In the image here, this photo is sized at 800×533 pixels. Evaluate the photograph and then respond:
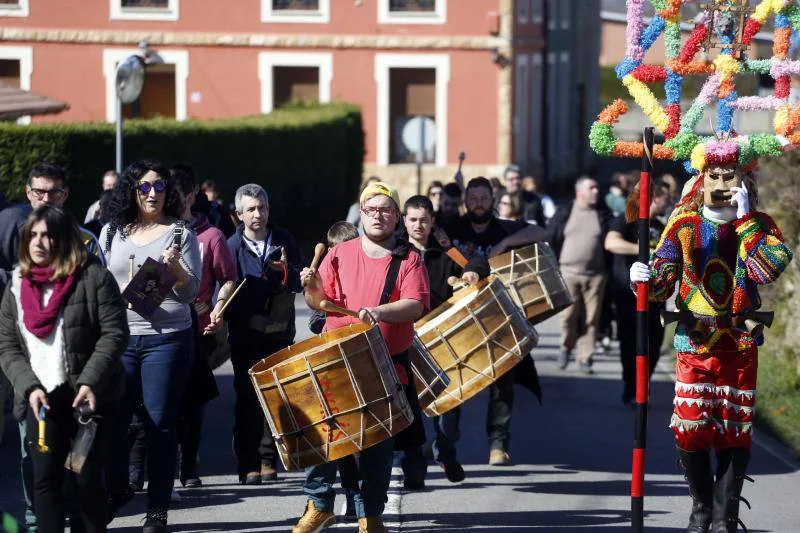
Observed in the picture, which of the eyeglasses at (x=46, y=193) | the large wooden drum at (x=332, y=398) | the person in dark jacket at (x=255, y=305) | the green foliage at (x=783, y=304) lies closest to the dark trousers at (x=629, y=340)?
the green foliage at (x=783, y=304)

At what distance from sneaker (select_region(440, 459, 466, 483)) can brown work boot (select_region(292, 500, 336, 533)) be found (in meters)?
1.69

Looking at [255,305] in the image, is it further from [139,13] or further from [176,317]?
[139,13]

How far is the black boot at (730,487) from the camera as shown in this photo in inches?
306

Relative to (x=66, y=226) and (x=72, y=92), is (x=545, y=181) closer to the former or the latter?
(x=72, y=92)

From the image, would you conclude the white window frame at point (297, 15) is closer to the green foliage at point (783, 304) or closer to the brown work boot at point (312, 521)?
the green foliage at point (783, 304)

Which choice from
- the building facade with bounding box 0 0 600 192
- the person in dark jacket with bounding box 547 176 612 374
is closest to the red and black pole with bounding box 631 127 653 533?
the person in dark jacket with bounding box 547 176 612 374

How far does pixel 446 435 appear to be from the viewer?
9695 mm

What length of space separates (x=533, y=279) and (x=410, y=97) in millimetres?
26495

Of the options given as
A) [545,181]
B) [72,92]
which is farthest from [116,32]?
[545,181]

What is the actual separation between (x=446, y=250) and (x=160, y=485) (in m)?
2.60

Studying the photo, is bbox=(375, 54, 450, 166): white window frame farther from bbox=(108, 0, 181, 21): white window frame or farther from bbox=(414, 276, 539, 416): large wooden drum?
bbox=(414, 276, 539, 416): large wooden drum

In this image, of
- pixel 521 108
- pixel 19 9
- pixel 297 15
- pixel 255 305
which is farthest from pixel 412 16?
pixel 255 305

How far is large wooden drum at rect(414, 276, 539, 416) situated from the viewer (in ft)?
30.0

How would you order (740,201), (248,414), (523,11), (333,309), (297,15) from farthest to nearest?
(523,11) < (297,15) < (248,414) < (740,201) < (333,309)
